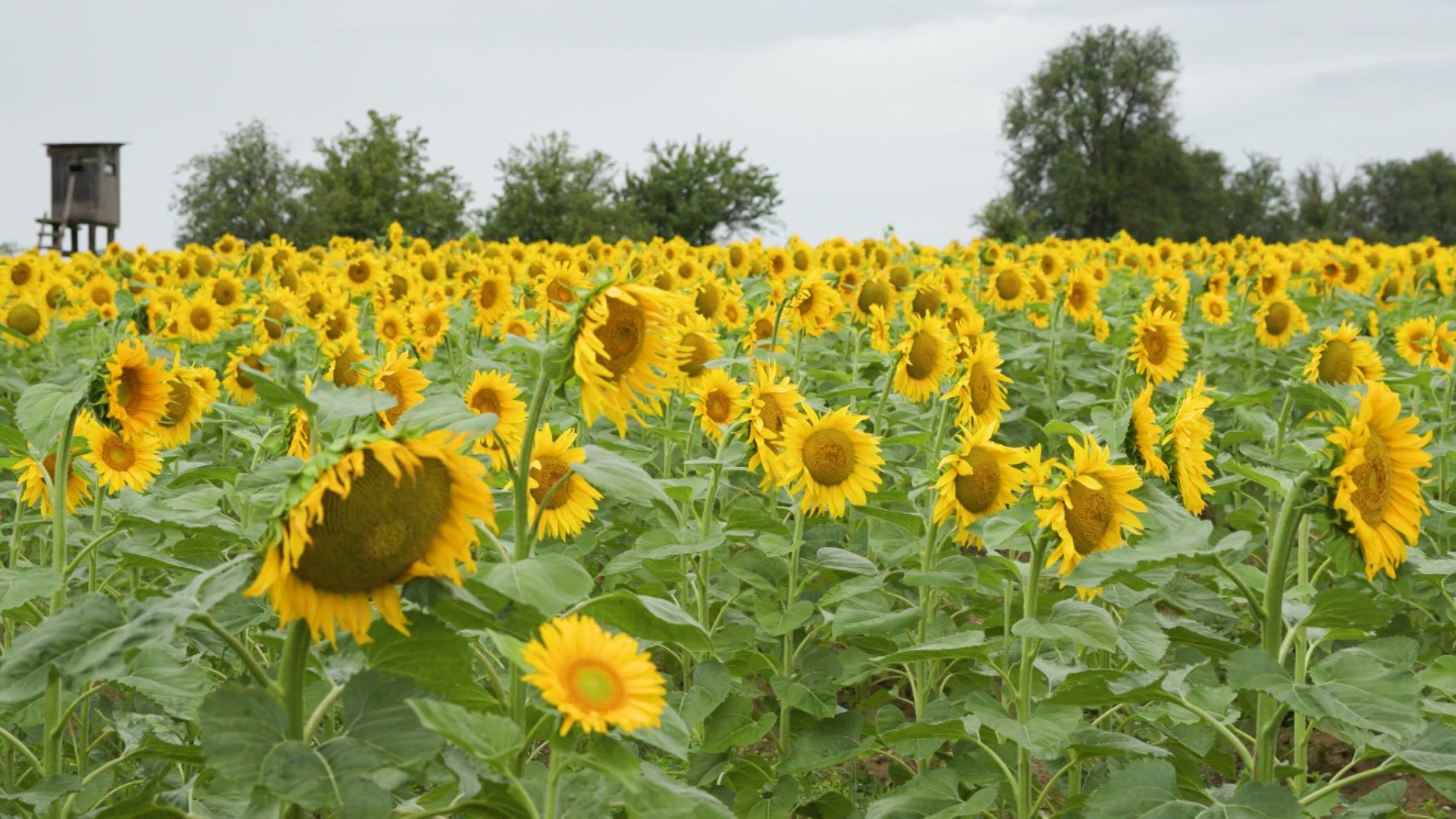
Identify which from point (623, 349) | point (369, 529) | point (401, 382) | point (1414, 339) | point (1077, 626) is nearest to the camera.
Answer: point (369, 529)

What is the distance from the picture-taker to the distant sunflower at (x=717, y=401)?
15.5 ft

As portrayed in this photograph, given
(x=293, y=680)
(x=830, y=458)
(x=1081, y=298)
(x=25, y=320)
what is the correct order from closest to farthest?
(x=293, y=680), (x=830, y=458), (x=25, y=320), (x=1081, y=298)

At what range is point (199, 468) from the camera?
3.78 m

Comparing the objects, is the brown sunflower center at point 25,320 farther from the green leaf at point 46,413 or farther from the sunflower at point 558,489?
the green leaf at point 46,413

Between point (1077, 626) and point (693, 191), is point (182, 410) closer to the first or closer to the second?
point (1077, 626)

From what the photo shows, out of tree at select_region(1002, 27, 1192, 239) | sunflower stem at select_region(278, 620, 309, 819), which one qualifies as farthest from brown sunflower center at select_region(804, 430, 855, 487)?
tree at select_region(1002, 27, 1192, 239)

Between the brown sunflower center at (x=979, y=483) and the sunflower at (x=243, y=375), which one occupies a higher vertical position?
the brown sunflower center at (x=979, y=483)

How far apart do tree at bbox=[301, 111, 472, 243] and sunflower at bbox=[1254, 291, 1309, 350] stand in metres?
22.3

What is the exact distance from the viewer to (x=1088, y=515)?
318 centimetres

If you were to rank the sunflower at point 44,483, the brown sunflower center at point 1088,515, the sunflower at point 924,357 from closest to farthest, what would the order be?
the brown sunflower center at point 1088,515
the sunflower at point 44,483
the sunflower at point 924,357

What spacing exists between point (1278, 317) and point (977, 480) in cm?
538

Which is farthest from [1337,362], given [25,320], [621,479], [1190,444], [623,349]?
[25,320]

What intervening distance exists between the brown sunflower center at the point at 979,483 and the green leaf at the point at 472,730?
6.64 ft

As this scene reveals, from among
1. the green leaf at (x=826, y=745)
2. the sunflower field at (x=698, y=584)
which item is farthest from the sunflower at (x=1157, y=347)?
the green leaf at (x=826, y=745)
